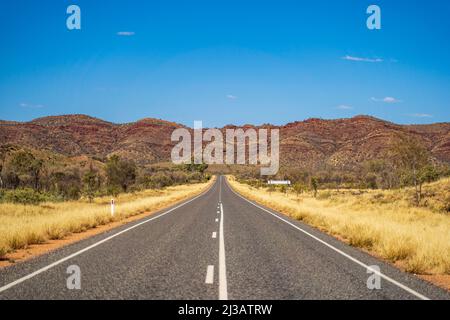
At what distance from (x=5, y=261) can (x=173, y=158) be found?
150 metres

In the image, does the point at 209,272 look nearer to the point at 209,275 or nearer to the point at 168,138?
the point at 209,275

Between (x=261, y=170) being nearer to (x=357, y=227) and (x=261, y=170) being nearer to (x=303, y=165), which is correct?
(x=303, y=165)

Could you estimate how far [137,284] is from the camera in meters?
6.63

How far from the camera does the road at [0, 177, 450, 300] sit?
20.3 ft

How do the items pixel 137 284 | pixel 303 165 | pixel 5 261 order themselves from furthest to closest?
pixel 303 165
pixel 5 261
pixel 137 284

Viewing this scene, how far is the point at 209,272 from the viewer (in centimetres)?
759

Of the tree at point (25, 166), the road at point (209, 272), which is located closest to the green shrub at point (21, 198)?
the tree at point (25, 166)

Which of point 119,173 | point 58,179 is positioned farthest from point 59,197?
point 119,173

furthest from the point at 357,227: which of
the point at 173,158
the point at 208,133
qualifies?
the point at 208,133

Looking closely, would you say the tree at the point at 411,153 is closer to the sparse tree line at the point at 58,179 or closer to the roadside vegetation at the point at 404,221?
the roadside vegetation at the point at 404,221
